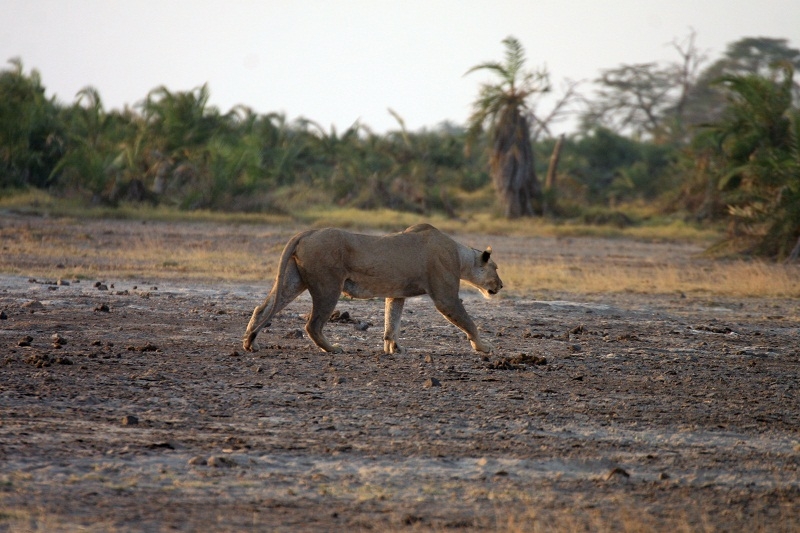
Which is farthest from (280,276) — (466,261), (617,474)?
(617,474)

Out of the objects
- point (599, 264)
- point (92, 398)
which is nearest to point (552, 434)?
point (92, 398)

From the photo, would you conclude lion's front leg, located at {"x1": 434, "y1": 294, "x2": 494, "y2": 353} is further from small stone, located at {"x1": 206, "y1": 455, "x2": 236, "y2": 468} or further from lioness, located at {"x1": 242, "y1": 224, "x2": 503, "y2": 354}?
small stone, located at {"x1": 206, "y1": 455, "x2": 236, "y2": 468}

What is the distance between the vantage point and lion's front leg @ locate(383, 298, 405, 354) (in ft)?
31.5

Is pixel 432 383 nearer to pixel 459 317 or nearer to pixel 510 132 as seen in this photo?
pixel 459 317

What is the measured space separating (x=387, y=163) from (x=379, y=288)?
1163 inches

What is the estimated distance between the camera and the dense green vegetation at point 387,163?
2225cm

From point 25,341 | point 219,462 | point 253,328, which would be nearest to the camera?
point 219,462

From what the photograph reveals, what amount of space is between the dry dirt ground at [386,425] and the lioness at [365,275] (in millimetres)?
368

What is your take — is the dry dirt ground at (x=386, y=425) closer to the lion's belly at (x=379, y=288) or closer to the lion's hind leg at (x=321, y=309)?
the lion's hind leg at (x=321, y=309)

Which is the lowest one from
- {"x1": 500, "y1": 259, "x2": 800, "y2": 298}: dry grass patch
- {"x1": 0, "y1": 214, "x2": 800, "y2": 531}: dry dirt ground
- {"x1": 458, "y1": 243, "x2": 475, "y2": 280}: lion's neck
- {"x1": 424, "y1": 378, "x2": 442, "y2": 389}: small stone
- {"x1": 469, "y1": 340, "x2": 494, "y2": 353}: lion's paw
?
{"x1": 0, "y1": 214, "x2": 800, "y2": 531}: dry dirt ground

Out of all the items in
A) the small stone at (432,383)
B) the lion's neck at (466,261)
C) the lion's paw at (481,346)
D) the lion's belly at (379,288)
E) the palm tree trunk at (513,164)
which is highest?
the palm tree trunk at (513,164)

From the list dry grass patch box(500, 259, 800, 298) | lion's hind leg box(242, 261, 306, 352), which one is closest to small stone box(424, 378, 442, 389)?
lion's hind leg box(242, 261, 306, 352)

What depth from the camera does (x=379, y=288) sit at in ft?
31.1

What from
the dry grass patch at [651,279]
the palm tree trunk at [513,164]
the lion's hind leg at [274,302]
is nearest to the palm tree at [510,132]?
the palm tree trunk at [513,164]
